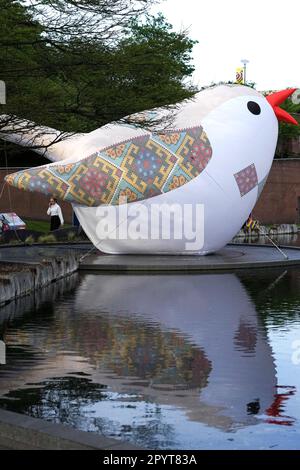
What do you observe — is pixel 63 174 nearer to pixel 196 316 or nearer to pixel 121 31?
pixel 121 31

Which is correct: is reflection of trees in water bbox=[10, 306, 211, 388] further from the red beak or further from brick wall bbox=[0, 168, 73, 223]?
brick wall bbox=[0, 168, 73, 223]

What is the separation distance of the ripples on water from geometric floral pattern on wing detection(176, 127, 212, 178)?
5663 millimetres

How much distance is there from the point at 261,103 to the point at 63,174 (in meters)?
5.89

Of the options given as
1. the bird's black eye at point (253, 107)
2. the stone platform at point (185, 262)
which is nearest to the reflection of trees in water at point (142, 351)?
the stone platform at point (185, 262)

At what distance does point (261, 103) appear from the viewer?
2350 centimetres

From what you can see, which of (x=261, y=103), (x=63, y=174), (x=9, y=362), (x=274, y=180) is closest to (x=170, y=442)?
(x=9, y=362)

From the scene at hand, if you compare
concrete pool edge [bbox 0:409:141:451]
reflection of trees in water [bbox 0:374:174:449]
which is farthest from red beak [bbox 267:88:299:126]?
concrete pool edge [bbox 0:409:141:451]

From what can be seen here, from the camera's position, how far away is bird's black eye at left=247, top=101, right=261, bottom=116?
23.1 metres

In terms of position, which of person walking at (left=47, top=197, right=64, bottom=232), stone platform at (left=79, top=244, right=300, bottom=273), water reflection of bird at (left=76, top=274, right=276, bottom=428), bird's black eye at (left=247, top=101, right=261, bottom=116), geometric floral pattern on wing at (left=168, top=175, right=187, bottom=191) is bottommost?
water reflection of bird at (left=76, top=274, right=276, bottom=428)

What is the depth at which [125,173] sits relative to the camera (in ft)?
70.7

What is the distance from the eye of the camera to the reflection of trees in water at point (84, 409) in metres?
6.70

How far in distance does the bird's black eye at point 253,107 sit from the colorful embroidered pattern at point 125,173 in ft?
6.42

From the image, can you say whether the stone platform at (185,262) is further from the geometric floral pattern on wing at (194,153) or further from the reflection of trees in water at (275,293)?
the geometric floral pattern on wing at (194,153)

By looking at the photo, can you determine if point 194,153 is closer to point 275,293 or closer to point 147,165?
point 147,165
